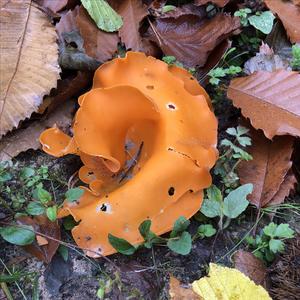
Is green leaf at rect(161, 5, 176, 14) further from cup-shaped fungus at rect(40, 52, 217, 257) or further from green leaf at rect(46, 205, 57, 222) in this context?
green leaf at rect(46, 205, 57, 222)

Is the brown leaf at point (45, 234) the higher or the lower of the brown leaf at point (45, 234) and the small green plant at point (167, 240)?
the lower

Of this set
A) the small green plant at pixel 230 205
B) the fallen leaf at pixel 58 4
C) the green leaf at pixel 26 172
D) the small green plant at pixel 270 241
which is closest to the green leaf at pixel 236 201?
the small green plant at pixel 230 205

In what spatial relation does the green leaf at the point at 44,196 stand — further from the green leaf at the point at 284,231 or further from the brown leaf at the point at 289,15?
the brown leaf at the point at 289,15

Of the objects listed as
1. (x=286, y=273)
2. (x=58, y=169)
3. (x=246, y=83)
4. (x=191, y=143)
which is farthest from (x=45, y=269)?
(x=246, y=83)

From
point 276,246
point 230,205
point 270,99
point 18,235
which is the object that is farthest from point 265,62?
point 18,235

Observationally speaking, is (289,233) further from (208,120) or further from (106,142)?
(106,142)

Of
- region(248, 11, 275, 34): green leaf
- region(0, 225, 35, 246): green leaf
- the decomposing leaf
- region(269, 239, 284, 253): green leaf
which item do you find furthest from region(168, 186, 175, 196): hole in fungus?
region(248, 11, 275, 34): green leaf

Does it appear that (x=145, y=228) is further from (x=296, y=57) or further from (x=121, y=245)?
(x=296, y=57)
